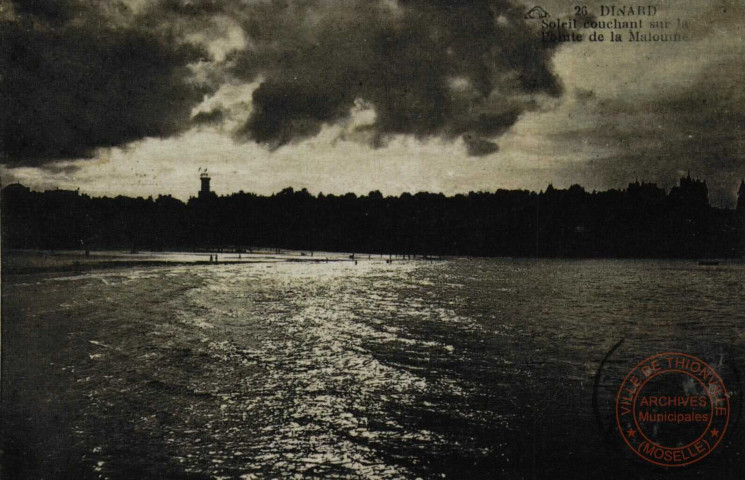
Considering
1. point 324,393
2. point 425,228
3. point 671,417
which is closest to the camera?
point 671,417

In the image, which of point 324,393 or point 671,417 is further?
point 324,393

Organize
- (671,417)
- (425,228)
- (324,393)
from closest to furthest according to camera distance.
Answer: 1. (671,417)
2. (324,393)
3. (425,228)

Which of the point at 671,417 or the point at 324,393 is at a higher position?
the point at 324,393

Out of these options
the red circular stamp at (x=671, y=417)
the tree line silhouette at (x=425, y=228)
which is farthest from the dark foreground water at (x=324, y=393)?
the tree line silhouette at (x=425, y=228)

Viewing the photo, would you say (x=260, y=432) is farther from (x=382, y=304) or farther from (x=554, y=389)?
(x=382, y=304)

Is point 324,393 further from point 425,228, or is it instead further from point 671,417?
point 425,228

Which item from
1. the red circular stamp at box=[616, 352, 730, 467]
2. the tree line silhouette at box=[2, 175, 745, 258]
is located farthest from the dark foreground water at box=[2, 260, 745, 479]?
the tree line silhouette at box=[2, 175, 745, 258]

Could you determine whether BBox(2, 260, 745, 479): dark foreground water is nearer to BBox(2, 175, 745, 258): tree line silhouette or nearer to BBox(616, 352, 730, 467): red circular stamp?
BBox(616, 352, 730, 467): red circular stamp

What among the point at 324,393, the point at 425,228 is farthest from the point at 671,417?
the point at 425,228
